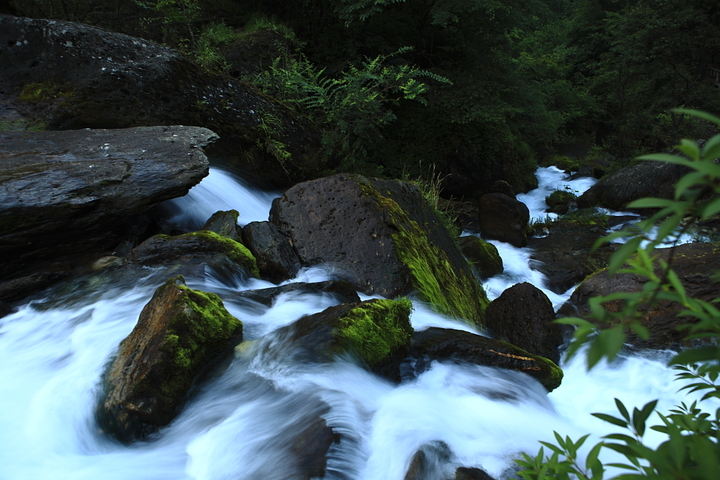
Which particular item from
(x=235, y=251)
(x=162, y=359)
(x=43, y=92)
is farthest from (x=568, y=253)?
(x=43, y=92)

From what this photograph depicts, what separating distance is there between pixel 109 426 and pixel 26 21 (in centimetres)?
677

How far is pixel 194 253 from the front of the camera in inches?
187

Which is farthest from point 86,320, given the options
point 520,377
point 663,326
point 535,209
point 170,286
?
point 535,209

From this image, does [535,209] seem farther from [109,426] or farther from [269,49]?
[109,426]

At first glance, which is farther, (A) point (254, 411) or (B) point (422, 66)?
(B) point (422, 66)

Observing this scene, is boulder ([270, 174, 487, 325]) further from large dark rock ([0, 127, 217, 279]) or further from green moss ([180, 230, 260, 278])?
large dark rock ([0, 127, 217, 279])

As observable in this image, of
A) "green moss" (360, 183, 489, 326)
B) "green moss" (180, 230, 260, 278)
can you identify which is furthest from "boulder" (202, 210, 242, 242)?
"green moss" (360, 183, 489, 326)

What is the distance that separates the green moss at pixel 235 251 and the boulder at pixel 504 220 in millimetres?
6708

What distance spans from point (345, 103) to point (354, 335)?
6751 millimetres

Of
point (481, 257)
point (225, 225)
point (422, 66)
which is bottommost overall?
point (481, 257)

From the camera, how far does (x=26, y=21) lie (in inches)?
261

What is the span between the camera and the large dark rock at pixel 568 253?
25.6 ft

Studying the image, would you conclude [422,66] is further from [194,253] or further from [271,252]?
[194,253]

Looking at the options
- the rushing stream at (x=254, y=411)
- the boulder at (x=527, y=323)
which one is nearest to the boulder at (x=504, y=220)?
the boulder at (x=527, y=323)
